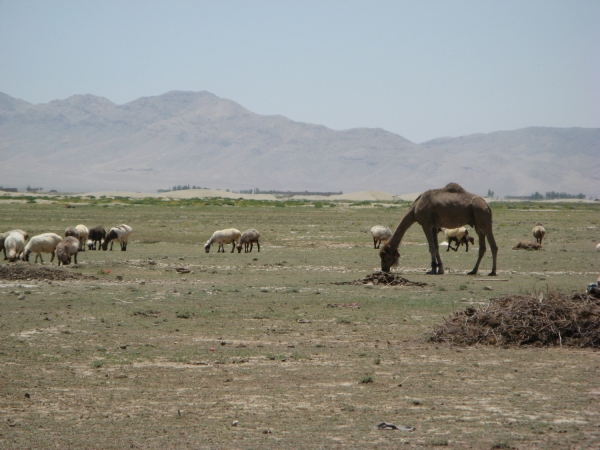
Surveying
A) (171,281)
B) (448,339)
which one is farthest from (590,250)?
(448,339)

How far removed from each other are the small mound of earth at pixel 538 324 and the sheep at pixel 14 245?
17.2m

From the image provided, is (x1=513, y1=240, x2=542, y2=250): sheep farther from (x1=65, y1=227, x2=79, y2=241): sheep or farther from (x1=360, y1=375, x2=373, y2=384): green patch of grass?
(x1=360, y1=375, x2=373, y2=384): green patch of grass

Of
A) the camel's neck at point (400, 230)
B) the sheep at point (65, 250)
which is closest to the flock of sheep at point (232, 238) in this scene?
the sheep at point (65, 250)

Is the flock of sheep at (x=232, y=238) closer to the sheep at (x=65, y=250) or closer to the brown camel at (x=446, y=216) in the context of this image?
the sheep at (x=65, y=250)

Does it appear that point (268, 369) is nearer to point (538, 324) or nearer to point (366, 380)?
point (366, 380)

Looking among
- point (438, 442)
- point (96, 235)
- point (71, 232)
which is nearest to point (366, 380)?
point (438, 442)

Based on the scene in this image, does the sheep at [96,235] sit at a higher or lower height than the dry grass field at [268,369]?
higher

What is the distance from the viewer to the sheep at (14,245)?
25.8 metres

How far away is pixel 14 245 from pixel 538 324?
18.9 metres

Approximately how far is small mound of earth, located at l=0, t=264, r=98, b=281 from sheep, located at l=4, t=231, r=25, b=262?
455 centimetres

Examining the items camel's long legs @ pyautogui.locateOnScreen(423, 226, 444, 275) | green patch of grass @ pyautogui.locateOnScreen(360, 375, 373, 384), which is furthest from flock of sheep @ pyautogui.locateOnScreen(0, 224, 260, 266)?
green patch of grass @ pyautogui.locateOnScreen(360, 375, 373, 384)

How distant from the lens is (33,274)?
68.5 ft

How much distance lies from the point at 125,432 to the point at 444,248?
27.3 meters

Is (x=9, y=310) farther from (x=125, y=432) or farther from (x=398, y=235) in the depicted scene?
(x=398, y=235)
